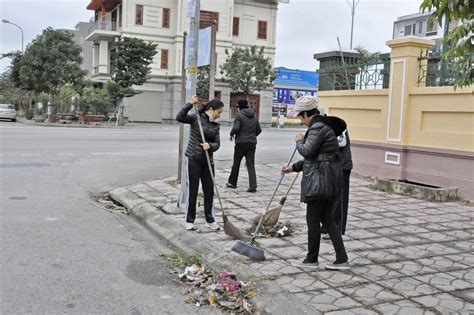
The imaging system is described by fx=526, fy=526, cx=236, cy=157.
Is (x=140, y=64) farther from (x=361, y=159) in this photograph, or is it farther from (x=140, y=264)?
(x=140, y=264)

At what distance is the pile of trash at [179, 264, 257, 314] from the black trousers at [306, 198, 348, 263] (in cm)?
85

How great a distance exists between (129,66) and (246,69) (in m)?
8.71

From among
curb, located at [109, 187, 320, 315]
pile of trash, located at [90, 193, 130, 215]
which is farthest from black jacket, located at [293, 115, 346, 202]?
pile of trash, located at [90, 193, 130, 215]

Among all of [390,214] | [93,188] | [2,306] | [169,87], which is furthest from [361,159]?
[169,87]

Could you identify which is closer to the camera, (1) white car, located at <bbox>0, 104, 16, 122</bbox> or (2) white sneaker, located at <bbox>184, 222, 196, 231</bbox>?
(2) white sneaker, located at <bbox>184, 222, 196, 231</bbox>

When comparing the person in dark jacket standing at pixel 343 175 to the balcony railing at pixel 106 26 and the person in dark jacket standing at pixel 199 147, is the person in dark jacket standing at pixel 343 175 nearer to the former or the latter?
the person in dark jacket standing at pixel 199 147

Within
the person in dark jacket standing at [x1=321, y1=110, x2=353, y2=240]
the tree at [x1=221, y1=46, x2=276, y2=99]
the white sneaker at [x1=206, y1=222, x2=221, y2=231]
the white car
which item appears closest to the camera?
the person in dark jacket standing at [x1=321, y1=110, x2=353, y2=240]

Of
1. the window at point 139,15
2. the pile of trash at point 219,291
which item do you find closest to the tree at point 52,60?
the window at point 139,15

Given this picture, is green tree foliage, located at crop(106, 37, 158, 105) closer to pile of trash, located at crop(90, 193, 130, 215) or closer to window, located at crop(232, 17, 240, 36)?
window, located at crop(232, 17, 240, 36)

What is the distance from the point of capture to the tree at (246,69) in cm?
3909

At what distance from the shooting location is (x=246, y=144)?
32.6 feet

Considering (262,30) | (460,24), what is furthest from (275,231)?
(262,30)

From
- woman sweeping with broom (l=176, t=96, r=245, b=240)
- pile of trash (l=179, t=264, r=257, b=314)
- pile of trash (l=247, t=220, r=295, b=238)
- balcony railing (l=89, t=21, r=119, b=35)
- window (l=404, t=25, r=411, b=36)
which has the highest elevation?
Answer: window (l=404, t=25, r=411, b=36)

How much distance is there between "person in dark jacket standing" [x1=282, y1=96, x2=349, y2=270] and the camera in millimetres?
4977
